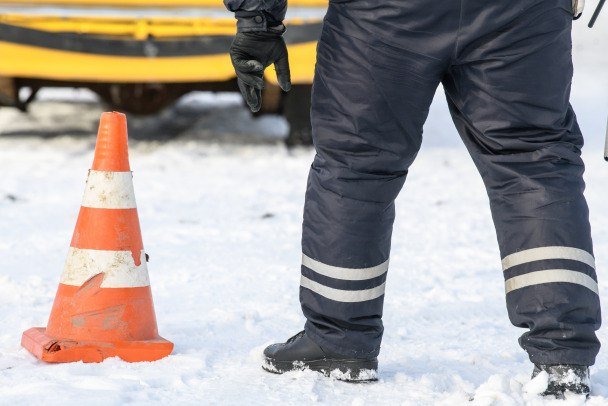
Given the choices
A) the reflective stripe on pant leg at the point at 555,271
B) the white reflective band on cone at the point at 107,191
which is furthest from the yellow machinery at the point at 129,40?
the reflective stripe on pant leg at the point at 555,271

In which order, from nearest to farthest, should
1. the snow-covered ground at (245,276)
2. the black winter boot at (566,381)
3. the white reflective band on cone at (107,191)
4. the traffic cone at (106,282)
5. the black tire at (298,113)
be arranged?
the black winter boot at (566,381) → the snow-covered ground at (245,276) → the traffic cone at (106,282) → the white reflective band on cone at (107,191) → the black tire at (298,113)

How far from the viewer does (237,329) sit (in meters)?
2.89

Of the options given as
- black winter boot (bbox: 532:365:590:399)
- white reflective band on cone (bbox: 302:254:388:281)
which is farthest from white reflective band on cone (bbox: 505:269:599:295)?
white reflective band on cone (bbox: 302:254:388:281)

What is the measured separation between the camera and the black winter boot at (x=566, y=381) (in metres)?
2.16

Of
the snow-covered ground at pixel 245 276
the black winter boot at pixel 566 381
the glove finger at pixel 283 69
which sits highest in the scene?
the glove finger at pixel 283 69

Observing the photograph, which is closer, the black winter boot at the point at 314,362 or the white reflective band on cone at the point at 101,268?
the black winter boot at the point at 314,362

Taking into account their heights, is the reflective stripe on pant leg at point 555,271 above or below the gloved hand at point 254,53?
below

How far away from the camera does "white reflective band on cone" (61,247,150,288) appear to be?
Answer: 8.68 ft

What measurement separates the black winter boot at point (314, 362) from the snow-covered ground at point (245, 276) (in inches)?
1.2

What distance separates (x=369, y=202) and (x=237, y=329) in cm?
76

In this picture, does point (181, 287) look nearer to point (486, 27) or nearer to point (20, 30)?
point (486, 27)

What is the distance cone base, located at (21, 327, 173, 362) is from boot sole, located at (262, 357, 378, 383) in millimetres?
309

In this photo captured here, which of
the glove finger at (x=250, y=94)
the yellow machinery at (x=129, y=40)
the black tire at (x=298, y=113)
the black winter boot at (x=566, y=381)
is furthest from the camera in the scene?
the black tire at (x=298, y=113)

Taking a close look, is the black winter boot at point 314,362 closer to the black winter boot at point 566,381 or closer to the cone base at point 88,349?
the cone base at point 88,349
